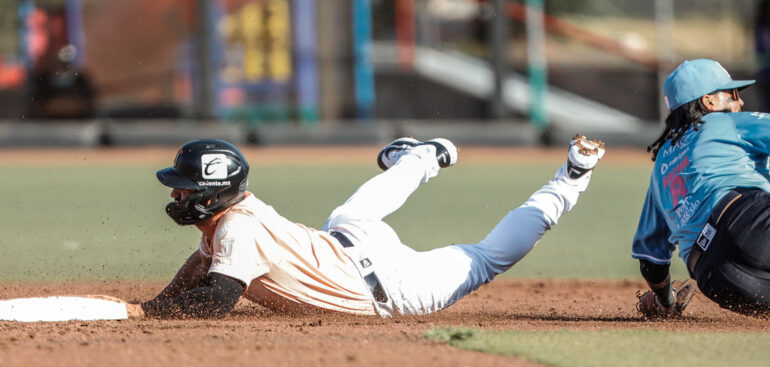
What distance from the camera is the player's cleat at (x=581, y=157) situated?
5.87m

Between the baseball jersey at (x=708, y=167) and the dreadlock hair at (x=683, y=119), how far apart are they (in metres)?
0.04

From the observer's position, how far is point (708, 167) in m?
5.17

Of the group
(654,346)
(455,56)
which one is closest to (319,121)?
(455,56)

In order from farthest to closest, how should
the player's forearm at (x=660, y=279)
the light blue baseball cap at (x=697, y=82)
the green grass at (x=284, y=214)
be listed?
1. the green grass at (x=284, y=214)
2. the player's forearm at (x=660, y=279)
3. the light blue baseball cap at (x=697, y=82)

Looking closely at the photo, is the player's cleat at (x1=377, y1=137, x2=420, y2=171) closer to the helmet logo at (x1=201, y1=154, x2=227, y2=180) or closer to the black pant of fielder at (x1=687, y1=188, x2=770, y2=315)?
the helmet logo at (x1=201, y1=154, x2=227, y2=180)

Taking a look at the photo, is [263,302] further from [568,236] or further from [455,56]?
[455,56]

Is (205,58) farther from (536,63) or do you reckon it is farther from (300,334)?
(300,334)

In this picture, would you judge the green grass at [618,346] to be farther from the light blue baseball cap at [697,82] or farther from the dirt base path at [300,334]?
the light blue baseball cap at [697,82]

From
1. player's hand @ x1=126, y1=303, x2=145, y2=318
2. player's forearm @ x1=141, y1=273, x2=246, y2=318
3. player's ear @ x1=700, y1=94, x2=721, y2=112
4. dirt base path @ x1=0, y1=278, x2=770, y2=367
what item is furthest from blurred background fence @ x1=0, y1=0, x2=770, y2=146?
player's forearm @ x1=141, y1=273, x2=246, y2=318

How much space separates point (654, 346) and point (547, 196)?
168 centimetres

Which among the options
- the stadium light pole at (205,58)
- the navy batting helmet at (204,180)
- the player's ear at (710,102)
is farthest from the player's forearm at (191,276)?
the stadium light pole at (205,58)

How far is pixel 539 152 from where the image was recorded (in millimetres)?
17781

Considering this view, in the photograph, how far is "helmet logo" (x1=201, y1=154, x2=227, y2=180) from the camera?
16.2 ft

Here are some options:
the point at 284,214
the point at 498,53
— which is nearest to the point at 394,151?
the point at 284,214
